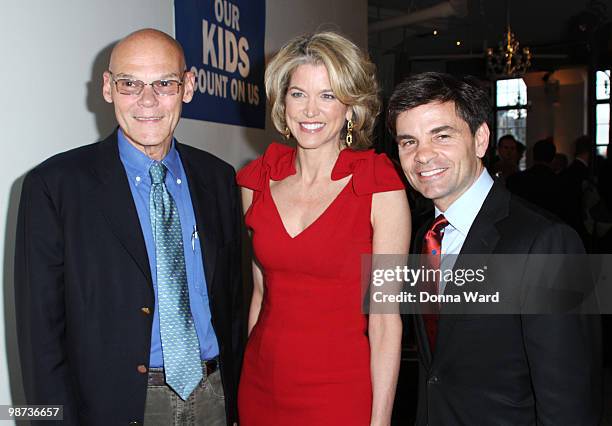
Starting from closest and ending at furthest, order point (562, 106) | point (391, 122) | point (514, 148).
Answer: point (391, 122) < point (514, 148) < point (562, 106)

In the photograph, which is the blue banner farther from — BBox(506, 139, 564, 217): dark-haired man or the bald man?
BBox(506, 139, 564, 217): dark-haired man

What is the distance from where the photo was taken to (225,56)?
13.1ft

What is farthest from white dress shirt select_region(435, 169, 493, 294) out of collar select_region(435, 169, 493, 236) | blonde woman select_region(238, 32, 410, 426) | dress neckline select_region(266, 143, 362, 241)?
dress neckline select_region(266, 143, 362, 241)

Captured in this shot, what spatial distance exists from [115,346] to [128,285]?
0.60 feet

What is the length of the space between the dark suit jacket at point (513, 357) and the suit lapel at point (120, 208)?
2.91 feet

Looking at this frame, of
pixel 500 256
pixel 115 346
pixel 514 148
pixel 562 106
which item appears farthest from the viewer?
pixel 562 106

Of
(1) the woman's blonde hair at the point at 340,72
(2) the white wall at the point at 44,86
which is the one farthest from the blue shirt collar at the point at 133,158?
(1) the woman's blonde hair at the point at 340,72

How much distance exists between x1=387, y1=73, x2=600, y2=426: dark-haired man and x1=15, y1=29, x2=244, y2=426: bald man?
27.6 inches

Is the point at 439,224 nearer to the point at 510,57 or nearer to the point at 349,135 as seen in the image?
the point at 349,135

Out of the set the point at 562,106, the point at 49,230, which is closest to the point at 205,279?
the point at 49,230

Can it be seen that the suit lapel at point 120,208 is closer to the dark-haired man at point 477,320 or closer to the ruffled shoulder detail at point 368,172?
the ruffled shoulder detail at point 368,172

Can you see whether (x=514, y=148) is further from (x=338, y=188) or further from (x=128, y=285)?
(x=128, y=285)

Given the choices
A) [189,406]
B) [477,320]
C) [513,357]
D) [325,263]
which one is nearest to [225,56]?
[325,263]

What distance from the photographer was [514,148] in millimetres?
6875
